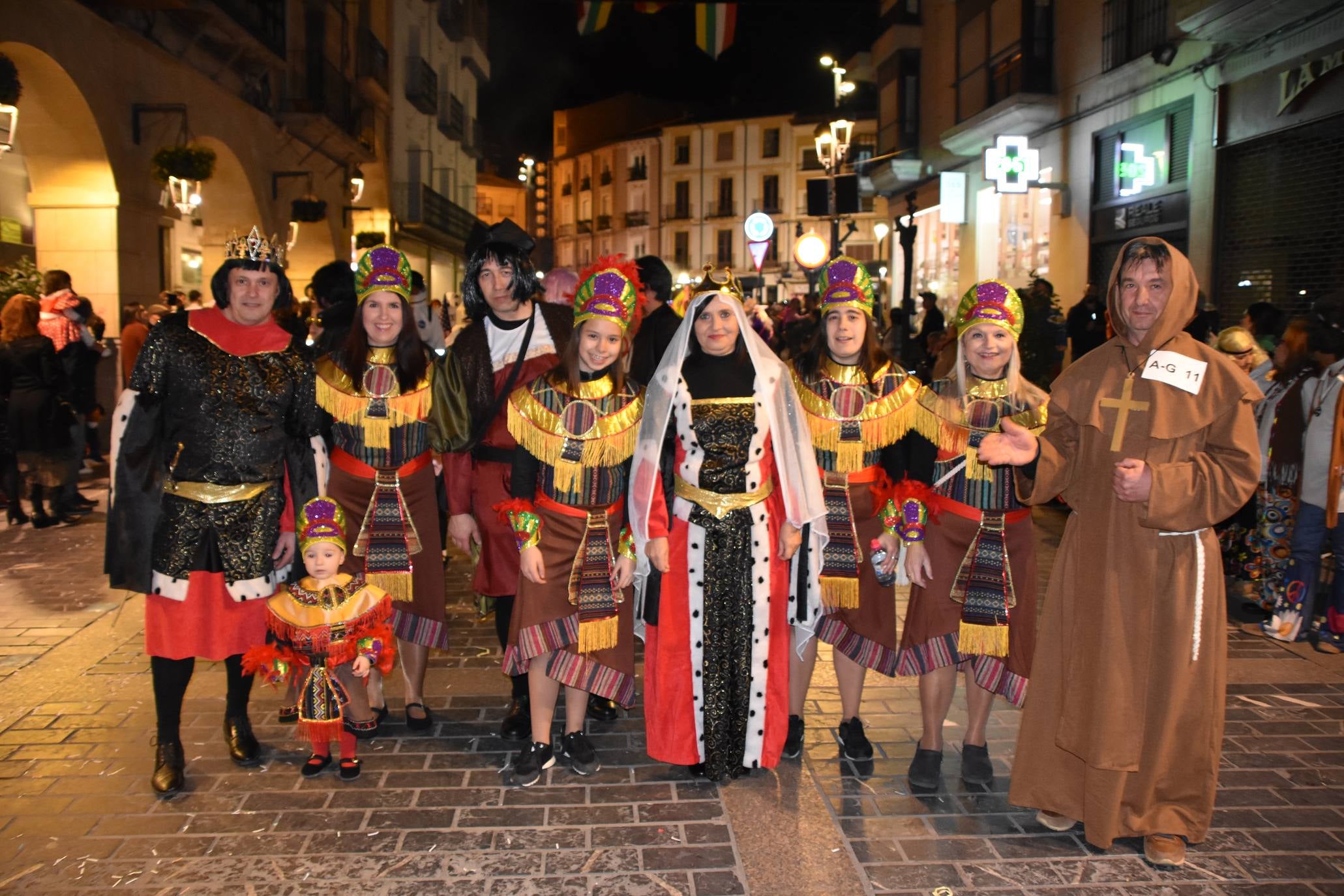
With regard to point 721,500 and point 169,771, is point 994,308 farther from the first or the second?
point 169,771

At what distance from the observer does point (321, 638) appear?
4.26m

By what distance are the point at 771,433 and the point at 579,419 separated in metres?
0.83

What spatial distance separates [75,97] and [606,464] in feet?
34.3

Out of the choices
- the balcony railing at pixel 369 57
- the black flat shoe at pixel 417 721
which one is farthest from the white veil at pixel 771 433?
the balcony railing at pixel 369 57

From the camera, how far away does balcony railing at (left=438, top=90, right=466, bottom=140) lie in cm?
3351

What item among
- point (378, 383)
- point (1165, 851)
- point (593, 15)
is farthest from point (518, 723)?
point (593, 15)

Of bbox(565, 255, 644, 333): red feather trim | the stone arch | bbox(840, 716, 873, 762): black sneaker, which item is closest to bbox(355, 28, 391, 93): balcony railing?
the stone arch

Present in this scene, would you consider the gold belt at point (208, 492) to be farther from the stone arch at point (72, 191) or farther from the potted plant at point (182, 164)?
the stone arch at point (72, 191)

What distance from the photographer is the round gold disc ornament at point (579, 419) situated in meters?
4.30

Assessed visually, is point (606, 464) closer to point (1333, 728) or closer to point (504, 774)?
point (504, 774)

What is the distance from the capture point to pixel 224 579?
4258 millimetres

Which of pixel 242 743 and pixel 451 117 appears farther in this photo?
pixel 451 117

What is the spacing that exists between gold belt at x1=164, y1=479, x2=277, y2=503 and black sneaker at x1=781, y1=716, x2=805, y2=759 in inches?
103

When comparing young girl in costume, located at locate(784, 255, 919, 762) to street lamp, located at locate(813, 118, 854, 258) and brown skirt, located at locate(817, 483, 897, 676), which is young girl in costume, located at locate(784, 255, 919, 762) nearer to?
brown skirt, located at locate(817, 483, 897, 676)
